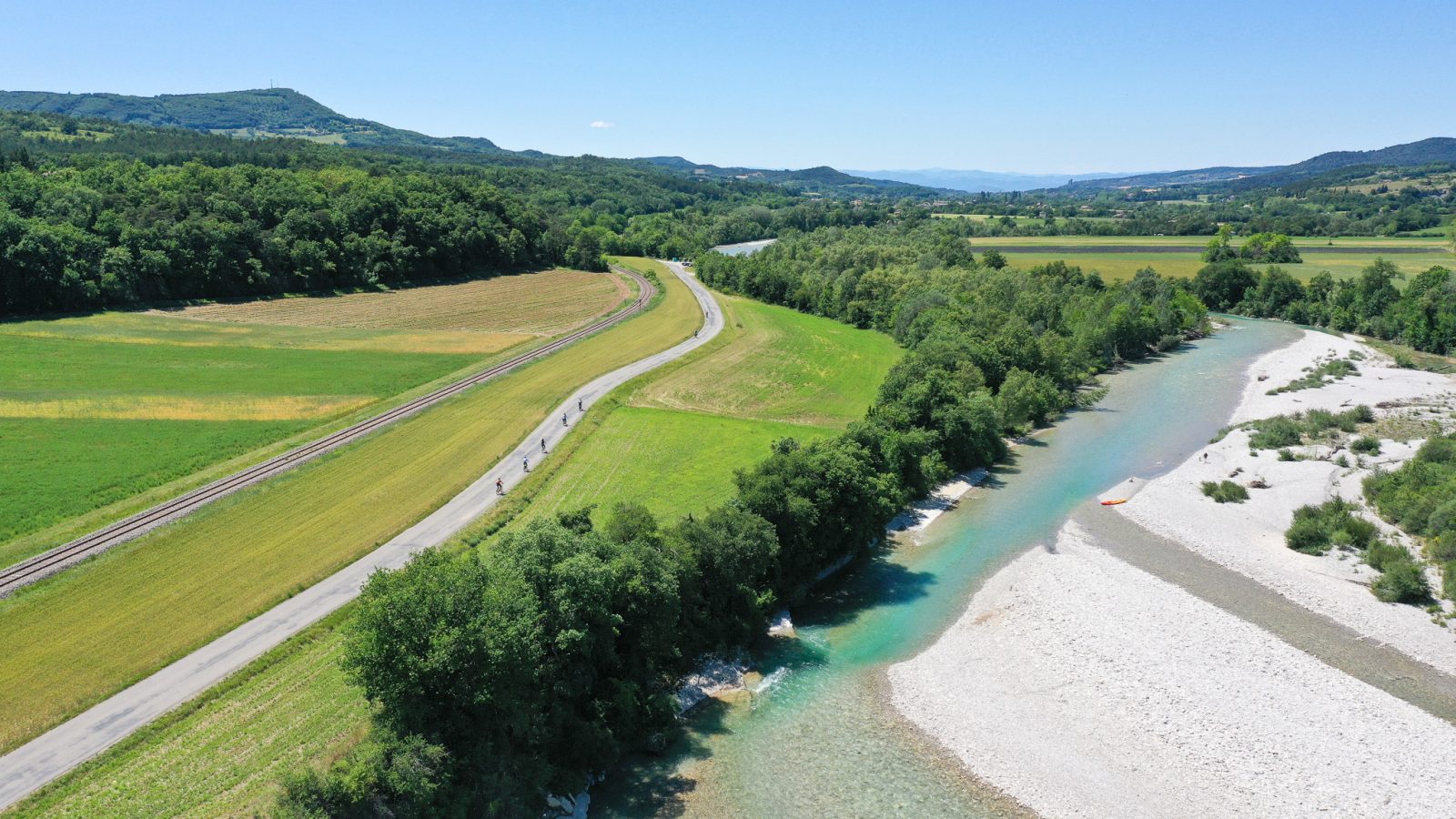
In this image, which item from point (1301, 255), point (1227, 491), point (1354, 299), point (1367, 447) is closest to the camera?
point (1227, 491)

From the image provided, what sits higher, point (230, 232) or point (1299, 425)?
point (230, 232)

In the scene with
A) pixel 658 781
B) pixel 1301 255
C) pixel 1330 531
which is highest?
pixel 1301 255

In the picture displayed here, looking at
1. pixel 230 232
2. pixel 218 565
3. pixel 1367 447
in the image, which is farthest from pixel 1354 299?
pixel 230 232

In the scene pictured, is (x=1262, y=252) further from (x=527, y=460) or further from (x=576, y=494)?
(x=576, y=494)

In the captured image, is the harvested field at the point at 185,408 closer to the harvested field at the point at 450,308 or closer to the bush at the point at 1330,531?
the harvested field at the point at 450,308

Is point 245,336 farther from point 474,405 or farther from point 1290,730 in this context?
point 1290,730

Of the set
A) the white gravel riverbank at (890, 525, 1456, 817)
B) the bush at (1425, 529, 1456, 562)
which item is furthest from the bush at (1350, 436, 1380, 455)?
the white gravel riverbank at (890, 525, 1456, 817)

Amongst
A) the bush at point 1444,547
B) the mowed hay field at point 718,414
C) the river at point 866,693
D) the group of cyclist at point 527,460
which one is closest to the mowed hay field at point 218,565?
the group of cyclist at point 527,460
